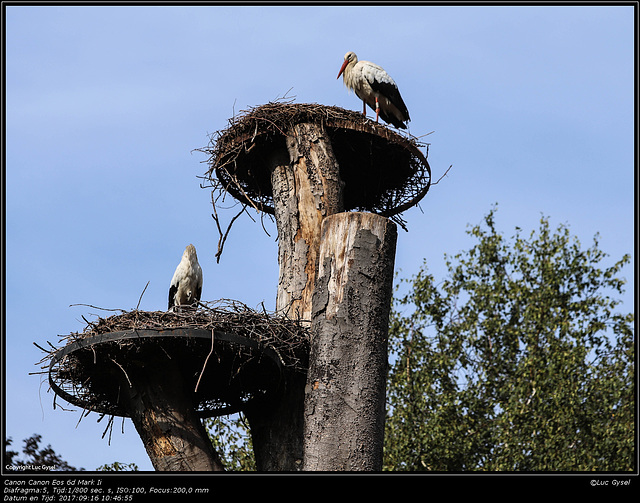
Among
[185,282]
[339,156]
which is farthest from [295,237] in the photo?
[185,282]

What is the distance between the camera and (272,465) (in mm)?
6492

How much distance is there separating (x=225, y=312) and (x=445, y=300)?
11646mm

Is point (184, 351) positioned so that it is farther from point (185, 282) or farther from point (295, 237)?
point (185, 282)

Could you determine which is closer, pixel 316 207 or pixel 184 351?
pixel 184 351

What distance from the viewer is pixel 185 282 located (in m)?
9.50

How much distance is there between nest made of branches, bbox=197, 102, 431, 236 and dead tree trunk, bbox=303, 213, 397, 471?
1695 mm

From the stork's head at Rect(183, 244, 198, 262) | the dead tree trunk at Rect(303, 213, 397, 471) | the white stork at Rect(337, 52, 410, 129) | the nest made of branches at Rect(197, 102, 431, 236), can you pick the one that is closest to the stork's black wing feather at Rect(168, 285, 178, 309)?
the stork's head at Rect(183, 244, 198, 262)

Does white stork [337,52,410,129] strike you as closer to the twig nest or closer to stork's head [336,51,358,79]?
stork's head [336,51,358,79]

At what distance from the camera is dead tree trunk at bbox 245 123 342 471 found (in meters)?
6.61

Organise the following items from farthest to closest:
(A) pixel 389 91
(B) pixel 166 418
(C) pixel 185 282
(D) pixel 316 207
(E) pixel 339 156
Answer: (A) pixel 389 91 → (C) pixel 185 282 → (E) pixel 339 156 → (D) pixel 316 207 → (B) pixel 166 418

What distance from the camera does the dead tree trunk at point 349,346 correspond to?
228 inches

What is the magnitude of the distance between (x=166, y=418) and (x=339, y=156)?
11.3ft
